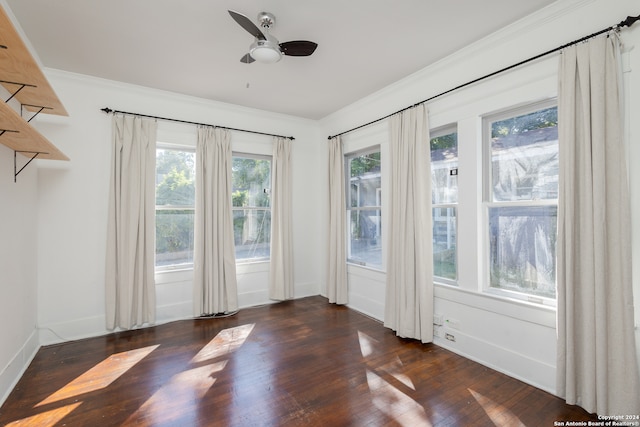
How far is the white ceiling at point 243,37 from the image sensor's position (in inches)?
90.2

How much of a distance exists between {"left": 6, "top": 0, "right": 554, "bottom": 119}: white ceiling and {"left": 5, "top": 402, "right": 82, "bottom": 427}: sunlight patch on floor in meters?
2.99

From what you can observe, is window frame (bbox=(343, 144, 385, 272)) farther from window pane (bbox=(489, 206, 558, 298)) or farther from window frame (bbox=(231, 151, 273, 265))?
window pane (bbox=(489, 206, 558, 298))

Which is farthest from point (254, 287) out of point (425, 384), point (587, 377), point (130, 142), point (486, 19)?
point (486, 19)

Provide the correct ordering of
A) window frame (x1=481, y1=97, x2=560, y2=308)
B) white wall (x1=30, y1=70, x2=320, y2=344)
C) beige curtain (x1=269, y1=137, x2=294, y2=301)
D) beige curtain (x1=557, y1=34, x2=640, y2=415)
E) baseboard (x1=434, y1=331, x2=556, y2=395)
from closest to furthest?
1. beige curtain (x1=557, y1=34, x2=640, y2=415)
2. baseboard (x1=434, y1=331, x2=556, y2=395)
3. window frame (x1=481, y1=97, x2=560, y2=308)
4. white wall (x1=30, y1=70, x2=320, y2=344)
5. beige curtain (x1=269, y1=137, x2=294, y2=301)

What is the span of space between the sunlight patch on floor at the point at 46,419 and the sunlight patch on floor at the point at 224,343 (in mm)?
945

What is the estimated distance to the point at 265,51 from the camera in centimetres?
230

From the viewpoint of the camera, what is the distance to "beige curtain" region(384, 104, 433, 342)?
3.20 m

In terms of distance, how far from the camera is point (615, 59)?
1999 mm

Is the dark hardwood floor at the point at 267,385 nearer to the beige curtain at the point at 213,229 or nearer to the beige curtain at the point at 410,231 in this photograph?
the beige curtain at the point at 410,231

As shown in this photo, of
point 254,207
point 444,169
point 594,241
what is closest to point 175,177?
point 254,207

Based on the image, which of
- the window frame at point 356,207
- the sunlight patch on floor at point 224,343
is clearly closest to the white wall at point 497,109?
the window frame at point 356,207

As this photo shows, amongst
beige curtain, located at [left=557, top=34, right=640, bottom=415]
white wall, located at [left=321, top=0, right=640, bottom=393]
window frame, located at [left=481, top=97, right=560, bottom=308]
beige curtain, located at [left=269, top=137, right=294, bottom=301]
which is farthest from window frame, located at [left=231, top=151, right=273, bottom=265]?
beige curtain, located at [left=557, top=34, right=640, bottom=415]

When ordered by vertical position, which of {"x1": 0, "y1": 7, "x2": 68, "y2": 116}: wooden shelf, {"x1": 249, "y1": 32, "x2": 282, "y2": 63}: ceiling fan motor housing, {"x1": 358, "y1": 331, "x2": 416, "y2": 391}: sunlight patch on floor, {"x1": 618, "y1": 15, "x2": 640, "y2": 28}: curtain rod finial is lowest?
{"x1": 358, "y1": 331, "x2": 416, "y2": 391}: sunlight patch on floor

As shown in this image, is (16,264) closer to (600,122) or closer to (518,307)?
(518,307)
